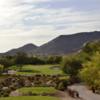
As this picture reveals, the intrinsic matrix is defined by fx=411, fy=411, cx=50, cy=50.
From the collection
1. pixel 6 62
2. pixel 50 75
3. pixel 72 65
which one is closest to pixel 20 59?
pixel 6 62

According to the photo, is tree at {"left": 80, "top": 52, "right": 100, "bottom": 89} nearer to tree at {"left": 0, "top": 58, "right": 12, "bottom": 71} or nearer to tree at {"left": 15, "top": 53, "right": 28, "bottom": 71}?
tree at {"left": 15, "top": 53, "right": 28, "bottom": 71}

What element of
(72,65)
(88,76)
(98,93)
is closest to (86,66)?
(88,76)

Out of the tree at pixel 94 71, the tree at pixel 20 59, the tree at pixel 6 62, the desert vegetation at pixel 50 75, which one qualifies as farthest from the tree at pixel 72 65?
the tree at pixel 6 62

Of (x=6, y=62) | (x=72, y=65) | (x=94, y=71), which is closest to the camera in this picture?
(x=94, y=71)

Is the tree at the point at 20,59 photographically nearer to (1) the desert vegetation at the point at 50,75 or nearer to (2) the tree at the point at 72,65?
(1) the desert vegetation at the point at 50,75

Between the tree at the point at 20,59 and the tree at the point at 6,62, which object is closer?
the tree at the point at 6,62

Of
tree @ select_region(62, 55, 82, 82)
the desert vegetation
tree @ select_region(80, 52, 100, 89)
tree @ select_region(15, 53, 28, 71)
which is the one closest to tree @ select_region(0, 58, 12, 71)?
the desert vegetation

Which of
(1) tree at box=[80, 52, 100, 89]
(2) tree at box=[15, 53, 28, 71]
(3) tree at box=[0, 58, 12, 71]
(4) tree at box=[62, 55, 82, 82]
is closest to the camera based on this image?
(1) tree at box=[80, 52, 100, 89]

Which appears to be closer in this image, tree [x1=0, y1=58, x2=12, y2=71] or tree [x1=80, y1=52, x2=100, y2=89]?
tree [x1=80, y1=52, x2=100, y2=89]

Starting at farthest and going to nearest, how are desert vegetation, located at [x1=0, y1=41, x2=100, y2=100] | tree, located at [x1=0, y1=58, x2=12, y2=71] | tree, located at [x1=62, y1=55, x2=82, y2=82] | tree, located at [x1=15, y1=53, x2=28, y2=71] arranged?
tree, located at [x1=15, y1=53, x2=28, y2=71]
tree, located at [x1=0, y1=58, x2=12, y2=71]
tree, located at [x1=62, y1=55, x2=82, y2=82]
desert vegetation, located at [x1=0, y1=41, x2=100, y2=100]

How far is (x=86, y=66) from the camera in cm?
8294

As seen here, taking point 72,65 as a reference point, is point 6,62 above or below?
below

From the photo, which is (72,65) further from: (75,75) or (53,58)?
(53,58)

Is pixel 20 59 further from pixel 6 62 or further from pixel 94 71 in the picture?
pixel 94 71
